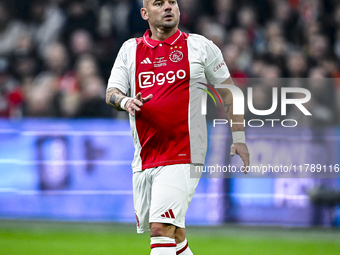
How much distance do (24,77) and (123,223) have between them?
3204 mm

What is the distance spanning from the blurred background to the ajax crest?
368 centimetres

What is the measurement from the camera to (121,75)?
15.1ft

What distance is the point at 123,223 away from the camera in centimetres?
853

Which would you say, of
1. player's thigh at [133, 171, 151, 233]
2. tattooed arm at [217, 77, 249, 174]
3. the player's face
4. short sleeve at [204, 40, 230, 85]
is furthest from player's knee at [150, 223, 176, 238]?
the player's face

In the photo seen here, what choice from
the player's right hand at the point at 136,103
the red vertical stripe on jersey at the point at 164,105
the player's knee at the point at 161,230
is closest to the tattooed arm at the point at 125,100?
the player's right hand at the point at 136,103

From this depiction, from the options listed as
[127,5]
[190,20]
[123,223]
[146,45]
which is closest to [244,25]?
[190,20]

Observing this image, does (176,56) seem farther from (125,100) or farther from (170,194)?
(170,194)

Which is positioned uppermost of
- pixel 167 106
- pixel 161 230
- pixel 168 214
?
pixel 167 106

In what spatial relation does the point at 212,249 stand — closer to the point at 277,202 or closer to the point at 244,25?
the point at 277,202

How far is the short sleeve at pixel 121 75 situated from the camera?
457 cm

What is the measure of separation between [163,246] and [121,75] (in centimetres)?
143

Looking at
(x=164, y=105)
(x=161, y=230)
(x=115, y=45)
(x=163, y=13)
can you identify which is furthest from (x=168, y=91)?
(x=115, y=45)

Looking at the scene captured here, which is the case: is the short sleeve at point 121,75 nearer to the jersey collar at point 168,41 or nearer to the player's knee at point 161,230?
the jersey collar at point 168,41

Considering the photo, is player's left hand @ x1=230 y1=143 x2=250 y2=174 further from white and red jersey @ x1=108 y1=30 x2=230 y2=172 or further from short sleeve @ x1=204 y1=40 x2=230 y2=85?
short sleeve @ x1=204 y1=40 x2=230 y2=85
